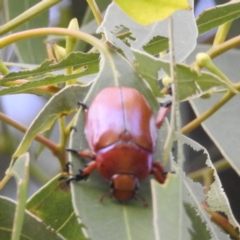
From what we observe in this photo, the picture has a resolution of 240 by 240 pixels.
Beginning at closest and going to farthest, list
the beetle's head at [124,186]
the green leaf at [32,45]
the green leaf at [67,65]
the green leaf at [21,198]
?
the green leaf at [21,198], the beetle's head at [124,186], the green leaf at [67,65], the green leaf at [32,45]

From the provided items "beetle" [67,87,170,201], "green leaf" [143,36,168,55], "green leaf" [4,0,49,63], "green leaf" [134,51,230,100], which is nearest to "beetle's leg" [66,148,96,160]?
"beetle" [67,87,170,201]

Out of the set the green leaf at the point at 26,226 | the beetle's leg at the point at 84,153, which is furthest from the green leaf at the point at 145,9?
the green leaf at the point at 26,226

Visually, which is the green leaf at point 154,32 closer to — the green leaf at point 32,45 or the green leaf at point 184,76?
the green leaf at point 184,76

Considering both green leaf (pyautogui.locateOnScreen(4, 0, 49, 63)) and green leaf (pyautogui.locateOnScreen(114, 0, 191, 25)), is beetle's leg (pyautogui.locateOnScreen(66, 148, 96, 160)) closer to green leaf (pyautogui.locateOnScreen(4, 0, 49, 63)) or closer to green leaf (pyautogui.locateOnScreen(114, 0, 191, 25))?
green leaf (pyautogui.locateOnScreen(114, 0, 191, 25))

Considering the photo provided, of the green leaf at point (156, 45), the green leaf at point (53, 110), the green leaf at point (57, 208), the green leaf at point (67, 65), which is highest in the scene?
the green leaf at point (67, 65)

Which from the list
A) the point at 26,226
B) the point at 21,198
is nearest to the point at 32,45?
the point at 26,226

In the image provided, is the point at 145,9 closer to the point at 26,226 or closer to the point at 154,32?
the point at 154,32
